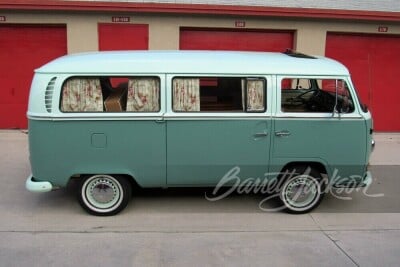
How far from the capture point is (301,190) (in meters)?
5.52

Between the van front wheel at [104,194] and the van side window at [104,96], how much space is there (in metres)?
0.90

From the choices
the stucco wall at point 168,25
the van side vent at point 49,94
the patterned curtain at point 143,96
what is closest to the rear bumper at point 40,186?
the van side vent at point 49,94

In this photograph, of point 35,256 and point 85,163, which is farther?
point 85,163

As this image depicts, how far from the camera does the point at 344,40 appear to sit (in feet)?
33.9

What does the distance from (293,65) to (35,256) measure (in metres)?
3.72

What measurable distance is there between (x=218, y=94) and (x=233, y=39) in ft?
16.7

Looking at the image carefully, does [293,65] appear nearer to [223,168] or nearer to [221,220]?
[223,168]

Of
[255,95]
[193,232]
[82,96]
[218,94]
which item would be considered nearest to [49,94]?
[82,96]

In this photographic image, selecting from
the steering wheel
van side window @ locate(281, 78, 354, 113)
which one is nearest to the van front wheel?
van side window @ locate(281, 78, 354, 113)

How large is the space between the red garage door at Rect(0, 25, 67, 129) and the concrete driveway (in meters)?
4.01

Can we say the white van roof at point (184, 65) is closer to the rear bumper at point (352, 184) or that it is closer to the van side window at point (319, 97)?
the van side window at point (319, 97)

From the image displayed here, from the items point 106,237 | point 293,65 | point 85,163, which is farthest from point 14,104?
point 293,65

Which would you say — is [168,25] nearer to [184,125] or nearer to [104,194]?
[184,125]

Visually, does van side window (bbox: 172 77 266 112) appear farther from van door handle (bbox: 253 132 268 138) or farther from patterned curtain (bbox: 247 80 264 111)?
van door handle (bbox: 253 132 268 138)
